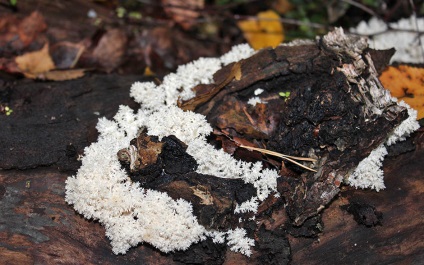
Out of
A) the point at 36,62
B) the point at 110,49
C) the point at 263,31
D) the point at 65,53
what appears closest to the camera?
the point at 36,62

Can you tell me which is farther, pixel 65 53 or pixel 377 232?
Answer: pixel 65 53

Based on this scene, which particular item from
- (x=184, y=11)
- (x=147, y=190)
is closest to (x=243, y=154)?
(x=147, y=190)

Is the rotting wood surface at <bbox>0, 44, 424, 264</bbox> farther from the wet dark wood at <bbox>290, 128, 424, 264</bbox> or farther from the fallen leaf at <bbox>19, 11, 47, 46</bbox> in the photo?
the fallen leaf at <bbox>19, 11, 47, 46</bbox>

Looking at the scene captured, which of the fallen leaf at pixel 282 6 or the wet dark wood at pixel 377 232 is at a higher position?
the fallen leaf at pixel 282 6

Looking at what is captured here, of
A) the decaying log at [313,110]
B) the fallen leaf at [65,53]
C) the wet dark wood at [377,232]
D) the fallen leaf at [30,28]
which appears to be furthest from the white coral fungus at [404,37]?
the fallen leaf at [30,28]

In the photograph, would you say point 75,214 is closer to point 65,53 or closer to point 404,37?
point 65,53

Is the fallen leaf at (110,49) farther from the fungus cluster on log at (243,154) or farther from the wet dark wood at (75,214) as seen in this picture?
the fungus cluster on log at (243,154)
